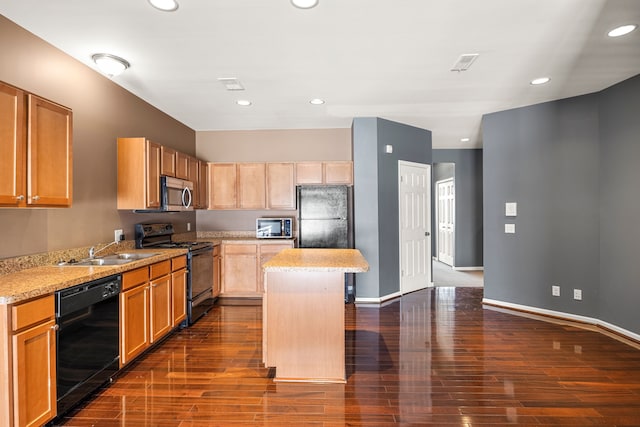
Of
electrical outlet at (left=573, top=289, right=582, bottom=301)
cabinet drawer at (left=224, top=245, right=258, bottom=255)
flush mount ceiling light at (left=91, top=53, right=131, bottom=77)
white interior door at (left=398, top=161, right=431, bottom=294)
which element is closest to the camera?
flush mount ceiling light at (left=91, top=53, right=131, bottom=77)

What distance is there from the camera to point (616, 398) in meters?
2.36

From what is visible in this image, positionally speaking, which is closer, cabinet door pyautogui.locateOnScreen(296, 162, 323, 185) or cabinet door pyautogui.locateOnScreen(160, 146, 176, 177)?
cabinet door pyautogui.locateOnScreen(160, 146, 176, 177)

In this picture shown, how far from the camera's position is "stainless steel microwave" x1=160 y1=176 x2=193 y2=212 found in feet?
12.5

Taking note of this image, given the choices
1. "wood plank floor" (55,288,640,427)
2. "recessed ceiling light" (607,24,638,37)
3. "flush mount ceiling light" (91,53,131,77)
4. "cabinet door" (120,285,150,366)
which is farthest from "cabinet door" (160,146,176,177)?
"recessed ceiling light" (607,24,638,37)

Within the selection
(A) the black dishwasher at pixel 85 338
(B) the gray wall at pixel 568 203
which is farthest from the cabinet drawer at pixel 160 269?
(B) the gray wall at pixel 568 203

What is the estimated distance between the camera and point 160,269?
3188 mm

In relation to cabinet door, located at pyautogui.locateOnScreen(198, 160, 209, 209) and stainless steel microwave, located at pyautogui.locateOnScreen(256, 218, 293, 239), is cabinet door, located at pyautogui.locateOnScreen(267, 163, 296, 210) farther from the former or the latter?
cabinet door, located at pyautogui.locateOnScreen(198, 160, 209, 209)

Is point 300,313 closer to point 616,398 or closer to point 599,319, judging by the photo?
point 616,398

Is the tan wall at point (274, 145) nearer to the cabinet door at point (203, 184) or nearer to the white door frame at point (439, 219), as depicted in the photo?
the cabinet door at point (203, 184)

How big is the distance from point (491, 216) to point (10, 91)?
5.05 meters

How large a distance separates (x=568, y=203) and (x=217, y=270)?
4620 mm

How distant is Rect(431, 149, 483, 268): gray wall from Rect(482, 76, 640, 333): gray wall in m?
2.73

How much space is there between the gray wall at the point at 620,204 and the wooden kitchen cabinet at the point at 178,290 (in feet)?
15.3

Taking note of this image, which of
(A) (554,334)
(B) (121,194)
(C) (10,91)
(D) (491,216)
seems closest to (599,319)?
(A) (554,334)
